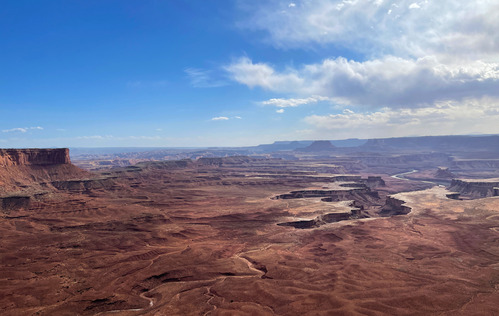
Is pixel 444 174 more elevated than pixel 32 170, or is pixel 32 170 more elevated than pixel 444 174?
pixel 32 170

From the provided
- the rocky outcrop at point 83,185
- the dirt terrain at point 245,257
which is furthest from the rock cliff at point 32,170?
the dirt terrain at point 245,257

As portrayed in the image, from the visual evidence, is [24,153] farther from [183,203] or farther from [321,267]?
[321,267]

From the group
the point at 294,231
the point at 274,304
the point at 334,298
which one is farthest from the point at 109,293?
the point at 294,231

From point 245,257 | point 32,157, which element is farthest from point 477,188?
point 32,157

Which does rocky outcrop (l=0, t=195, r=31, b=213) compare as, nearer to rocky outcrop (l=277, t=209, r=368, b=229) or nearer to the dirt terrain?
the dirt terrain

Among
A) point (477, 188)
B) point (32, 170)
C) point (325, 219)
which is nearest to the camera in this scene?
point (325, 219)

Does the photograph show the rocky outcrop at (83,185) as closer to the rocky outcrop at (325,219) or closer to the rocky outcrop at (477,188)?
the rocky outcrop at (325,219)

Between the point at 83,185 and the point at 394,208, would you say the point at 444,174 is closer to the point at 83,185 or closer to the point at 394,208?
the point at 394,208
